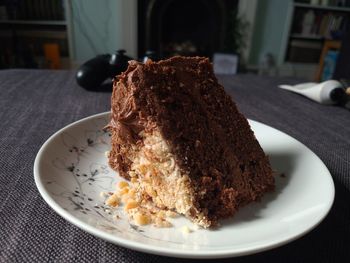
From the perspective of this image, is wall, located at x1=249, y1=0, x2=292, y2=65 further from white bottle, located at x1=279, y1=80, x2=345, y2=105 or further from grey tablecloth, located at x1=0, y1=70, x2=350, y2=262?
white bottle, located at x1=279, y1=80, x2=345, y2=105

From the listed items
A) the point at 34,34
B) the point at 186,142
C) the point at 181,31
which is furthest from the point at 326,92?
the point at 34,34

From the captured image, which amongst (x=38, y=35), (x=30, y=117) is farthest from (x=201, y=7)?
(x=30, y=117)

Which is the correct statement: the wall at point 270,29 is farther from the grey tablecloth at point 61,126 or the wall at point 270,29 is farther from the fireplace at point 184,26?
the grey tablecloth at point 61,126

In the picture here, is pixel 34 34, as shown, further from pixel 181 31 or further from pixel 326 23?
pixel 326 23

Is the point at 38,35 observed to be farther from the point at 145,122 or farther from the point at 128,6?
the point at 145,122

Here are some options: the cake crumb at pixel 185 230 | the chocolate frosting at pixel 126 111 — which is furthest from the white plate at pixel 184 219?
the chocolate frosting at pixel 126 111

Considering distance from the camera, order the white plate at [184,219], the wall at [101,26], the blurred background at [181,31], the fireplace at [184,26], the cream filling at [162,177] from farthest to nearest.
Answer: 1. the fireplace at [184,26]
2. the blurred background at [181,31]
3. the wall at [101,26]
4. the cream filling at [162,177]
5. the white plate at [184,219]
